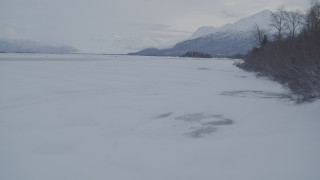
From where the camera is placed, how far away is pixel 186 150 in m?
8.16

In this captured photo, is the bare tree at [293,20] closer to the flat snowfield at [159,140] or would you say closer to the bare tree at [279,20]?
the bare tree at [279,20]

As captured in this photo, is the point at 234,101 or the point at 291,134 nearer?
the point at 291,134

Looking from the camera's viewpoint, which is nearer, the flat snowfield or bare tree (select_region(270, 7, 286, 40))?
the flat snowfield

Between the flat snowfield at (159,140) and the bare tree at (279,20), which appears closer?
the flat snowfield at (159,140)

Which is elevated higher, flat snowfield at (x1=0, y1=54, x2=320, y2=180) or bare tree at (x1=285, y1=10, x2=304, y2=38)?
bare tree at (x1=285, y1=10, x2=304, y2=38)

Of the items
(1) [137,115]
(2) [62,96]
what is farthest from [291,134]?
(2) [62,96]

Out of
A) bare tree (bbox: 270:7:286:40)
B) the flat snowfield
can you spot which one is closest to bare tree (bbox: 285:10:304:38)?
bare tree (bbox: 270:7:286:40)

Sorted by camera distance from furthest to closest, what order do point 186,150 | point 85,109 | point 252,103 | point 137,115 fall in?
point 252,103 < point 85,109 < point 137,115 < point 186,150

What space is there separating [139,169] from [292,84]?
11175 millimetres

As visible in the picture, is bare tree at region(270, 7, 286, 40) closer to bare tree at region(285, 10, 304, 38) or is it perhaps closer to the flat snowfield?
bare tree at region(285, 10, 304, 38)

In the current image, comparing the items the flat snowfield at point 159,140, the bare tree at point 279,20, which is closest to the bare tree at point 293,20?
the bare tree at point 279,20

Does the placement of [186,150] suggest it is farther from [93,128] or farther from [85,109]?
[85,109]

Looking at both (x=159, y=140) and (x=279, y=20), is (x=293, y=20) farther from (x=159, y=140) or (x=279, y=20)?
(x=159, y=140)

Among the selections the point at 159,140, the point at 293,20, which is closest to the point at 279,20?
the point at 293,20
